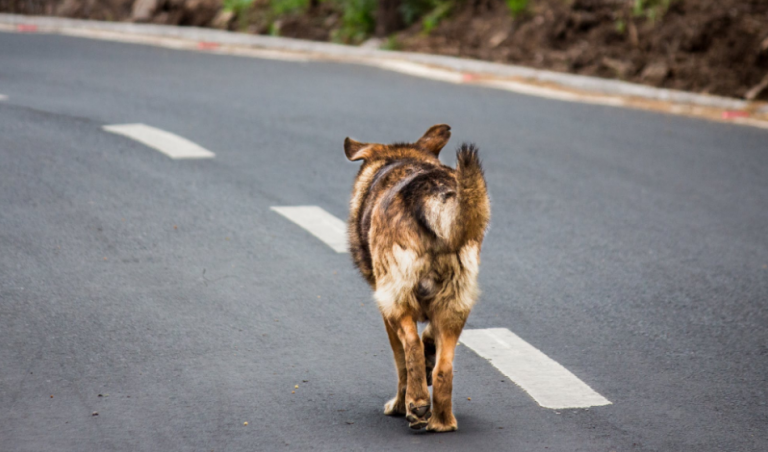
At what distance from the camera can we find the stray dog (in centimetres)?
426

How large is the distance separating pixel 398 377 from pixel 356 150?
154 centimetres

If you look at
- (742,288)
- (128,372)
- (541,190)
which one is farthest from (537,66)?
(128,372)

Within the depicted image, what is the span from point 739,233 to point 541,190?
193cm

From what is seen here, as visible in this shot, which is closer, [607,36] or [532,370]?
[532,370]

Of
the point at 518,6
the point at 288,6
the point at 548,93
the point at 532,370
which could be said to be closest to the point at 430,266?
the point at 532,370

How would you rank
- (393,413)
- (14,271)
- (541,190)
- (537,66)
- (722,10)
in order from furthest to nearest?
(537,66) → (722,10) → (541,190) → (14,271) → (393,413)

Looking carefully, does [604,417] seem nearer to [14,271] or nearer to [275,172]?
[14,271]

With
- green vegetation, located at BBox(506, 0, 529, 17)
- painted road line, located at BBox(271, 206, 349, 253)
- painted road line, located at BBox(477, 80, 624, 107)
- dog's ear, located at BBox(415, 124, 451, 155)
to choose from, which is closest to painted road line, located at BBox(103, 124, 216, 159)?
painted road line, located at BBox(271, 206, 349, 253)

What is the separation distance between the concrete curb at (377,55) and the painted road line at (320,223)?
768cm

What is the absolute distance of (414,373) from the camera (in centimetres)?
435

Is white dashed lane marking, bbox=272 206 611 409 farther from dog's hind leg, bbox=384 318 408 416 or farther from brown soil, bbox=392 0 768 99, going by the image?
brown soil, bbox=392 0 768 99

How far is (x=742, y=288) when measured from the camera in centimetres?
702

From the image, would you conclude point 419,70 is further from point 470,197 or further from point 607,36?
point 470,197

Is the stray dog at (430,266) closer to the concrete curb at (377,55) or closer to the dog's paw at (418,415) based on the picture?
the dog's paw at (418,415)
